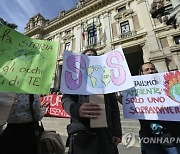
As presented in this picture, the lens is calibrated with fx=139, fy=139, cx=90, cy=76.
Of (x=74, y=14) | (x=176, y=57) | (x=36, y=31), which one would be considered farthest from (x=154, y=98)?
(x=36, y=31)

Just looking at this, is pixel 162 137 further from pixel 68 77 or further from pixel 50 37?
pixel 50 37

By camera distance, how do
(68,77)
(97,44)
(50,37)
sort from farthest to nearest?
1. (50,37)
2. (97,44)
3. (68,77)

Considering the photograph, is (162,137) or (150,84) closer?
(162,137)

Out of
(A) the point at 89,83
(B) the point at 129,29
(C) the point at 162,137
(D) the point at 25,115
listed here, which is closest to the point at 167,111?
(C) the point at 162,137

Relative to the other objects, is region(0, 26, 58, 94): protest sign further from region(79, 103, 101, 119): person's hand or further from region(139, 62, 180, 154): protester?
region(139, 62, 180, 154): protester

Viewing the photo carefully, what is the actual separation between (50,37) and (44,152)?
22903 millimetres

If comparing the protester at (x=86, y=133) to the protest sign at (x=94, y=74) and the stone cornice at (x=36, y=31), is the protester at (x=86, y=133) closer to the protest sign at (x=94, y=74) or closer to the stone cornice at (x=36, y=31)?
the protest sign at (x=94, y=74)

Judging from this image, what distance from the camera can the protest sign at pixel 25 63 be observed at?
3.73 feet

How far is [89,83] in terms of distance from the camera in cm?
135

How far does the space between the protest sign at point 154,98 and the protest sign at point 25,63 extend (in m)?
1.24

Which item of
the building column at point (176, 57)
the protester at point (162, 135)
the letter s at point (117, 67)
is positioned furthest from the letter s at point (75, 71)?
the building column at point (176, 57)

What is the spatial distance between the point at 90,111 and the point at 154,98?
3.84ft

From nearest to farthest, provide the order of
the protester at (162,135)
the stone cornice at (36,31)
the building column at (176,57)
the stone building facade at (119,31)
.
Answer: the protester at (162,135)
the building column at (176,57)
the stone building facade at (119,31)
the stone cornice at (36,31)

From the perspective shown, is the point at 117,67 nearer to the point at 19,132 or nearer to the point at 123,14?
the point at 19,132
